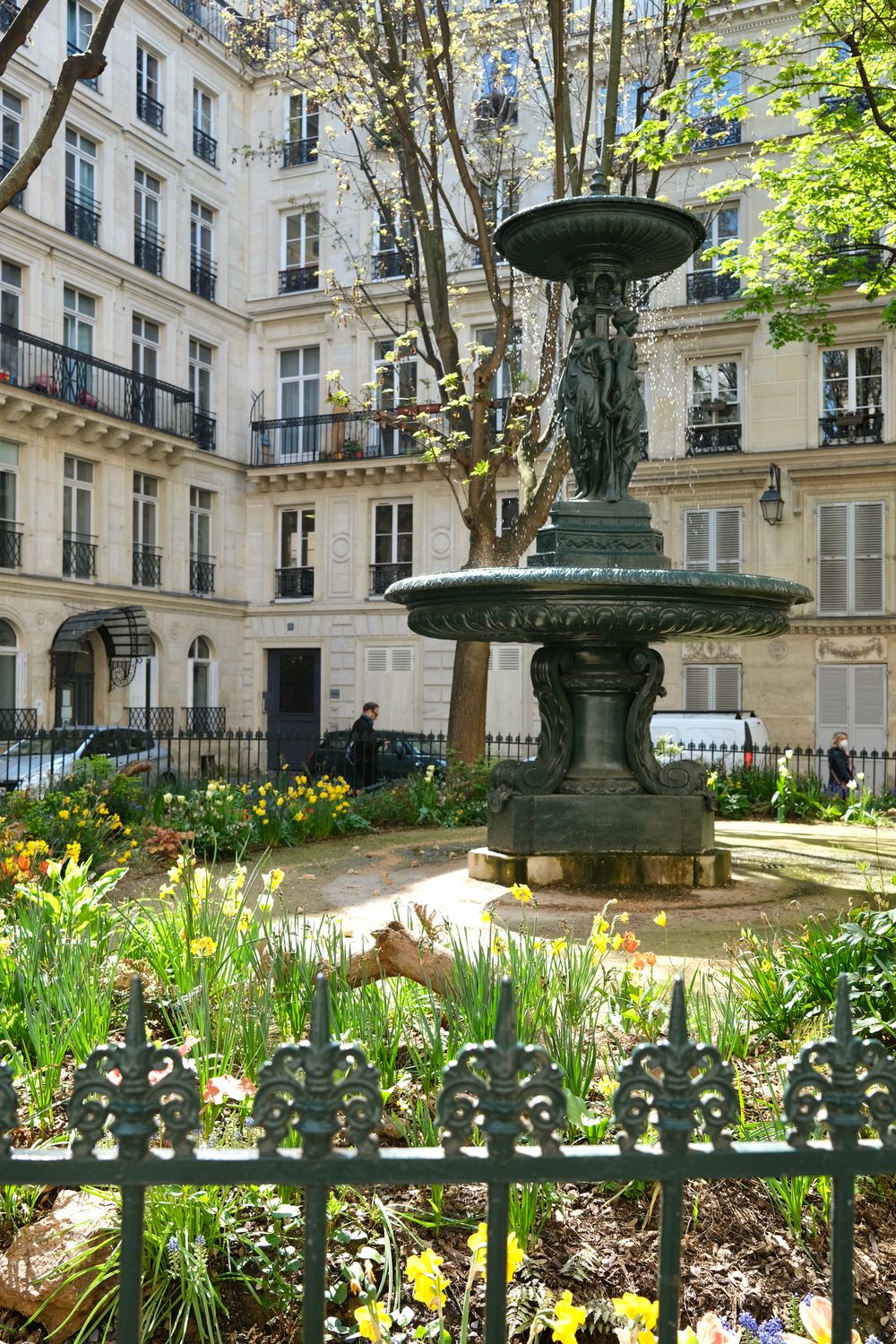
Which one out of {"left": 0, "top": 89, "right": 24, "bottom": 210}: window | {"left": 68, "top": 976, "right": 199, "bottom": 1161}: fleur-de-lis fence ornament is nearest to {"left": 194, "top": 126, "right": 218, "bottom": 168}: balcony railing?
{"left": 0, "top": 89, "right": 24, "bottom": 210}: window

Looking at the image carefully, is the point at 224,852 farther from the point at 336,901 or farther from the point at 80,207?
the point at 80,207

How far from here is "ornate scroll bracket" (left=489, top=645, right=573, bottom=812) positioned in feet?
24.3

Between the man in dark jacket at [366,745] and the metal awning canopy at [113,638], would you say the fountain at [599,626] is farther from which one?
the metal awning canopy at [113,638]

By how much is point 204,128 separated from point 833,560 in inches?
787

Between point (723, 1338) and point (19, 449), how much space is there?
2534 cm

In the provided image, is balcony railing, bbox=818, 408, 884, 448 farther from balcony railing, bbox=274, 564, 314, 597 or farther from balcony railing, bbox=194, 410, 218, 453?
balcony railing, bbox=194, 410, 218, 453

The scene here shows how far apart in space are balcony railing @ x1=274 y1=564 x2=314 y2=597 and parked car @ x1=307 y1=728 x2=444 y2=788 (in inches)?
405

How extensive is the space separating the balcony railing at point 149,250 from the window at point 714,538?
14.3m

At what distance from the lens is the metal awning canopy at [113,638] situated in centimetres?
2450

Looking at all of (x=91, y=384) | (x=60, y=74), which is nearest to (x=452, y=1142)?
(x=60, y=74)

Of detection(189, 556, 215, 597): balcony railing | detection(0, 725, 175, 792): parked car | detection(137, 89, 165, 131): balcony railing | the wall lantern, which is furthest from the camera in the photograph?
detection(189, 556, 215, 597): balcony railing

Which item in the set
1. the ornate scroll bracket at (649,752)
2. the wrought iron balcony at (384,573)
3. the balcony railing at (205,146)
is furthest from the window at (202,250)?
the ornate scroll bracket at (649,752)

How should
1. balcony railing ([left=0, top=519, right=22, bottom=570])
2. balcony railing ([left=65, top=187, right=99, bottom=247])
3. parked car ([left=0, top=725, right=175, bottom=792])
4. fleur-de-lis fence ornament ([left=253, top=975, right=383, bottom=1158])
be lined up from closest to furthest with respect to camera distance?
fleur-de-lis fence ornament ([left=253, top=975, right=383, bottom=1158])
parked car ([left=0, top=725, right=175, bottom=792])
balcony railing ([left=0, top=519, right=22, bottom=570])
balcony railing ([left=65, top=187, right=99, bottom=247])

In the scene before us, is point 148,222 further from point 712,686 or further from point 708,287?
point 712,686
